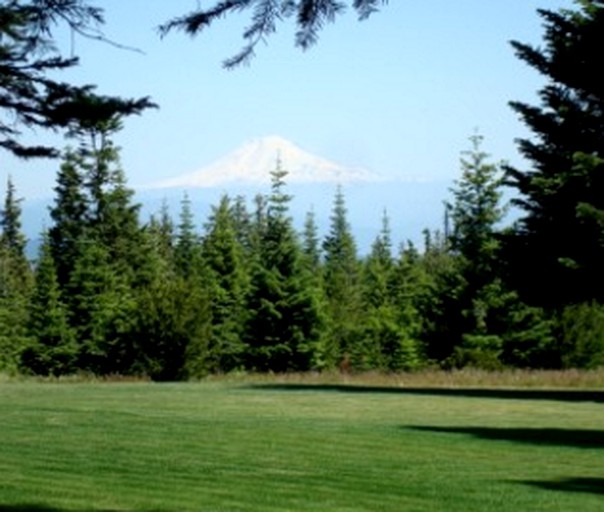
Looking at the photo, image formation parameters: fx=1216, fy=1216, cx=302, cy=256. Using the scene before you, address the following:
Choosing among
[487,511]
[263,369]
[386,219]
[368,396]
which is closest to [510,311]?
[263,369]

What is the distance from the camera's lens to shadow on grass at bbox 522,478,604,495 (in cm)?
1327

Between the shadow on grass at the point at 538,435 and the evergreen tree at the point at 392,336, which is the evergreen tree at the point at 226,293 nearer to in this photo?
the evergreen tree at the point at 392,336

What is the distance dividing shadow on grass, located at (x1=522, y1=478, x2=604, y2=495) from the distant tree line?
49.5 feet

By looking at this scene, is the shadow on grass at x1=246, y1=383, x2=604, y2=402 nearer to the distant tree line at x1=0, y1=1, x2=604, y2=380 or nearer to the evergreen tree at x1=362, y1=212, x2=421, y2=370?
the distant tree line at x1=0, y1=1, x2=604, y2=380

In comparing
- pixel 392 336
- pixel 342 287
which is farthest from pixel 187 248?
pixel 392 336

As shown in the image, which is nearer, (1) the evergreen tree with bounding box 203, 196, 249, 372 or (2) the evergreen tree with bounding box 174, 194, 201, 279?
(1) the evergreen tree with bounding box 203, 196, 249, 372

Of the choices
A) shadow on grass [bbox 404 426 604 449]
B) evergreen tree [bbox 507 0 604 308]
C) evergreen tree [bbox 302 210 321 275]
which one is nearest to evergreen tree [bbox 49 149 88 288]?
evergreen tree [bbox 302 210 321 275]

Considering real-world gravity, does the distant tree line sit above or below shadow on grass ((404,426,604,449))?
above

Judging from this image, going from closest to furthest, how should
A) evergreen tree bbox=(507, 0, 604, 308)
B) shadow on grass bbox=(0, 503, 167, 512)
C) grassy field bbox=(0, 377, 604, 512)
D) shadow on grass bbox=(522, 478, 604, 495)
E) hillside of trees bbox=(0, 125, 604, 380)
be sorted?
1. shadow on grass bbox=(0, 503, 167, 512)
2. grassy field bbox=(0, 377, 604, 512)
3. shadow on grass bbox=(522, 478, 604, 495)
4. evergreen tree bbox=(507, 0, 604, 308)
5. hillside of trees bbox=(0, 125, 604, 380)

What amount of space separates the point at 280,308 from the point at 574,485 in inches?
1727

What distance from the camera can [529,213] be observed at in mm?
33562

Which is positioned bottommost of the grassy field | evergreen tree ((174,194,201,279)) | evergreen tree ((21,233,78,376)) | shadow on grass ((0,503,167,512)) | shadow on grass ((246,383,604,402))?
shadow on grass ((0,503,167,512))

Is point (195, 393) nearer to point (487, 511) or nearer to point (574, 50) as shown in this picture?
point (574, 50)

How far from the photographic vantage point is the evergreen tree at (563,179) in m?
29.4
